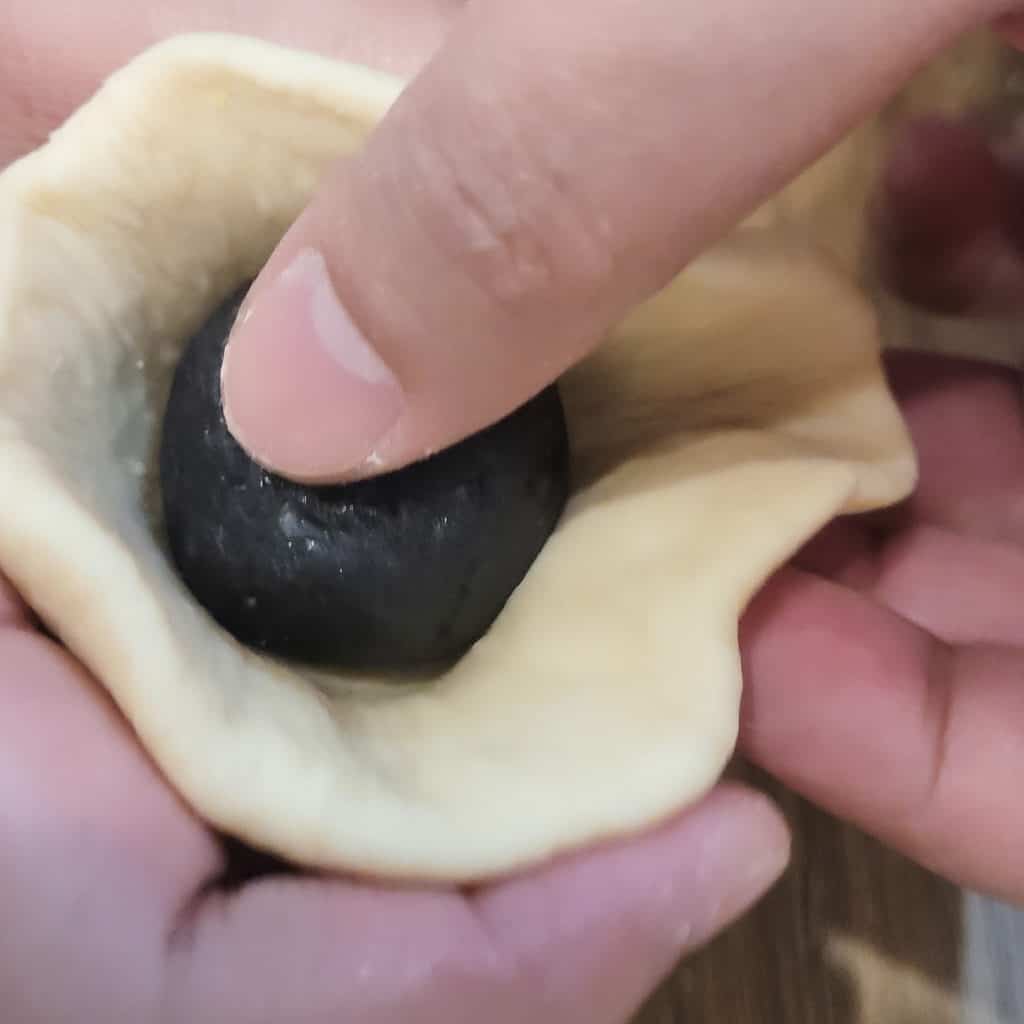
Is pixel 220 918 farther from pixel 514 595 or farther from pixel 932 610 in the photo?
pixel 932 610

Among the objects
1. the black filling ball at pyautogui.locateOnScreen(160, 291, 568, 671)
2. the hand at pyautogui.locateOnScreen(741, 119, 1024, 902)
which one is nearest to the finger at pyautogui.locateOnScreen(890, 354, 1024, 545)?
the hand at pyautogui.locateOnScreen(741, 119, 1024, 902)

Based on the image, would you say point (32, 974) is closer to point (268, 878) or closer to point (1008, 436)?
point (268, 878)

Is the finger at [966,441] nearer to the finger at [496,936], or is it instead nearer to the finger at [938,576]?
the finger at [938,576]

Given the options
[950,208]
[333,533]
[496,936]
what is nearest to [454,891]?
[496,936]

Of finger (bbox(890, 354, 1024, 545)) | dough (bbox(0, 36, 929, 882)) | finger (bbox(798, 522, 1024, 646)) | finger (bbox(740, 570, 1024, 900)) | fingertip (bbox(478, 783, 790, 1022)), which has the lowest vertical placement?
finger (bbox(890, 354, 1024, 545))

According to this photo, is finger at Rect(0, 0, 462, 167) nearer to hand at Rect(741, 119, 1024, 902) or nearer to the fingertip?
hand at Rect(741, 119, 1024, 902)

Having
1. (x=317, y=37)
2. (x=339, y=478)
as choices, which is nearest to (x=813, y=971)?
(x=339, y=478)
